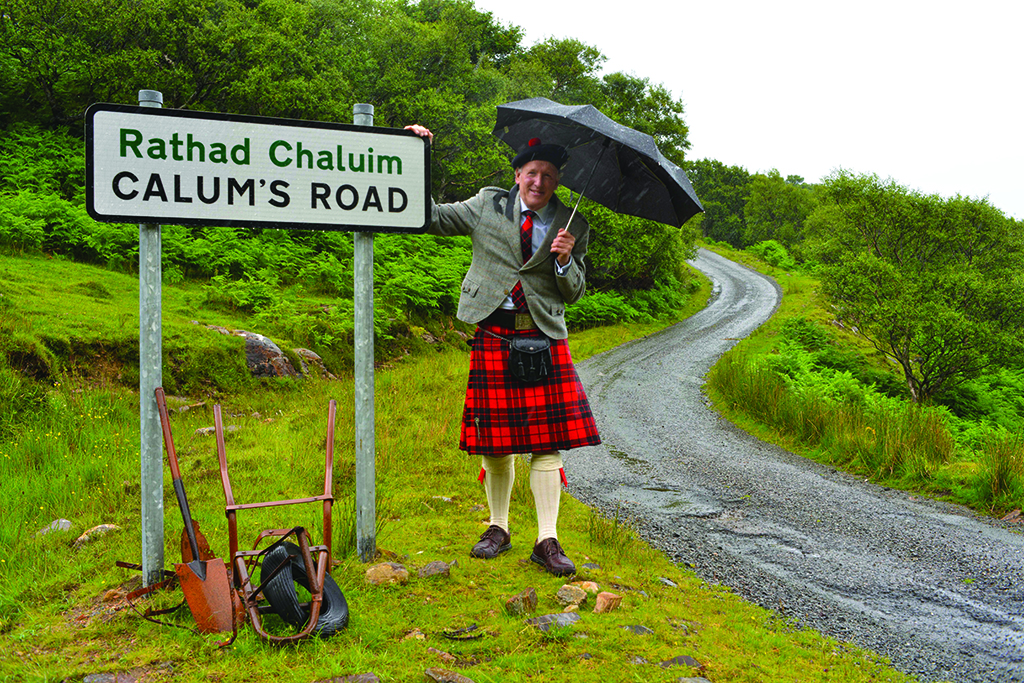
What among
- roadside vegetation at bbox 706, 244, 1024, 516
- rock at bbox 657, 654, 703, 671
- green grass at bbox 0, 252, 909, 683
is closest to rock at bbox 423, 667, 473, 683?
green grass at bbox 0, 252, 909, 683

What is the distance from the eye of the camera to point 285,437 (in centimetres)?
596

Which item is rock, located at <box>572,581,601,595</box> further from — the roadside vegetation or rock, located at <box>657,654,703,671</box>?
the roadside vegetation

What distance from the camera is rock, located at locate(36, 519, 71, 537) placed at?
364 cm

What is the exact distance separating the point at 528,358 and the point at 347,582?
53.7 inches

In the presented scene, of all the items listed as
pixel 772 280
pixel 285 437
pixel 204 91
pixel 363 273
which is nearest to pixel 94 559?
pixel 363 273

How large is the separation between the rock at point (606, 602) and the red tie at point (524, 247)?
1.45 metres

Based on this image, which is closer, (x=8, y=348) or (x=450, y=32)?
(x=8, y=348)

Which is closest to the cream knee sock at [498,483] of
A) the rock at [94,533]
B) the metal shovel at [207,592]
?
the metal shovel at [207,592]

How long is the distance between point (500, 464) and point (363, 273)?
128 centimetres

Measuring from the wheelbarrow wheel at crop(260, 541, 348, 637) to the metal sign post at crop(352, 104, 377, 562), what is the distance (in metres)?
0.57

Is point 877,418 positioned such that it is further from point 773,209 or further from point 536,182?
point 773,209

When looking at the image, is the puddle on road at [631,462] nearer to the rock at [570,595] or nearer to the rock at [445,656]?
the rock at [570,595]

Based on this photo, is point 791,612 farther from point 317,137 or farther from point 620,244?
point 620,244

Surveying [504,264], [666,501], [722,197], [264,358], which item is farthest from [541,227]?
[722,197]
